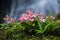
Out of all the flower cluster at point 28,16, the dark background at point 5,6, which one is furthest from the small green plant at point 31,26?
the dark background at point 5,6

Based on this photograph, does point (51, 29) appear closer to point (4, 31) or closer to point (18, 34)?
point (18, 34)

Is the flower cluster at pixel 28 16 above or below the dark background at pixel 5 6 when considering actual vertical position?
below

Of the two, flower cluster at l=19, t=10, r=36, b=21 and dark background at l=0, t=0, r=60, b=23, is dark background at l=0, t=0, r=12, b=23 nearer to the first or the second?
dark background at l=0, t=0, r=60, b=23

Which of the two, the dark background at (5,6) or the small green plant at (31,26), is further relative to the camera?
the dark background at (5,6)

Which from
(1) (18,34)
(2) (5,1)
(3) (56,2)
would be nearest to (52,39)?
(1) (18,34)

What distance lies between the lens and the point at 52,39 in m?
3.69

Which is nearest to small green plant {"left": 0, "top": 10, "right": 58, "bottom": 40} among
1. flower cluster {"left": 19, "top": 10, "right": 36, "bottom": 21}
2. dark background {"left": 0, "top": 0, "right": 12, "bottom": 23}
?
flower cluster {"left": 19, "top": 10, "right": 36, "bottom": 21}

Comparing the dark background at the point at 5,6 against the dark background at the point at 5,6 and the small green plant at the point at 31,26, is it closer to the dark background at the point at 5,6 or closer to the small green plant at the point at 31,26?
the dark background at the point at 5,6

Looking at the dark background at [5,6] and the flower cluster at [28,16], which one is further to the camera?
the dark background at [5,6]

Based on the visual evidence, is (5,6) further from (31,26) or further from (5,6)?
(31,26)

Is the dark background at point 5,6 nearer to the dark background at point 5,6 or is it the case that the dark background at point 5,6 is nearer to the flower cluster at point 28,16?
the dark background at point 5,6

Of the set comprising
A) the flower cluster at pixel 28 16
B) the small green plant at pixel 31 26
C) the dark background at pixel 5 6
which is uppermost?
the dark background at pixel 5 6

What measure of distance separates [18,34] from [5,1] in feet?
15.1

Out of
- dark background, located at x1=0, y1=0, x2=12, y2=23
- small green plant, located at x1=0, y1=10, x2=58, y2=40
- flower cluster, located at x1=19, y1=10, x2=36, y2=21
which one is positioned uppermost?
dark background, located at x1=0, y1=0, x2=12, y2=23
